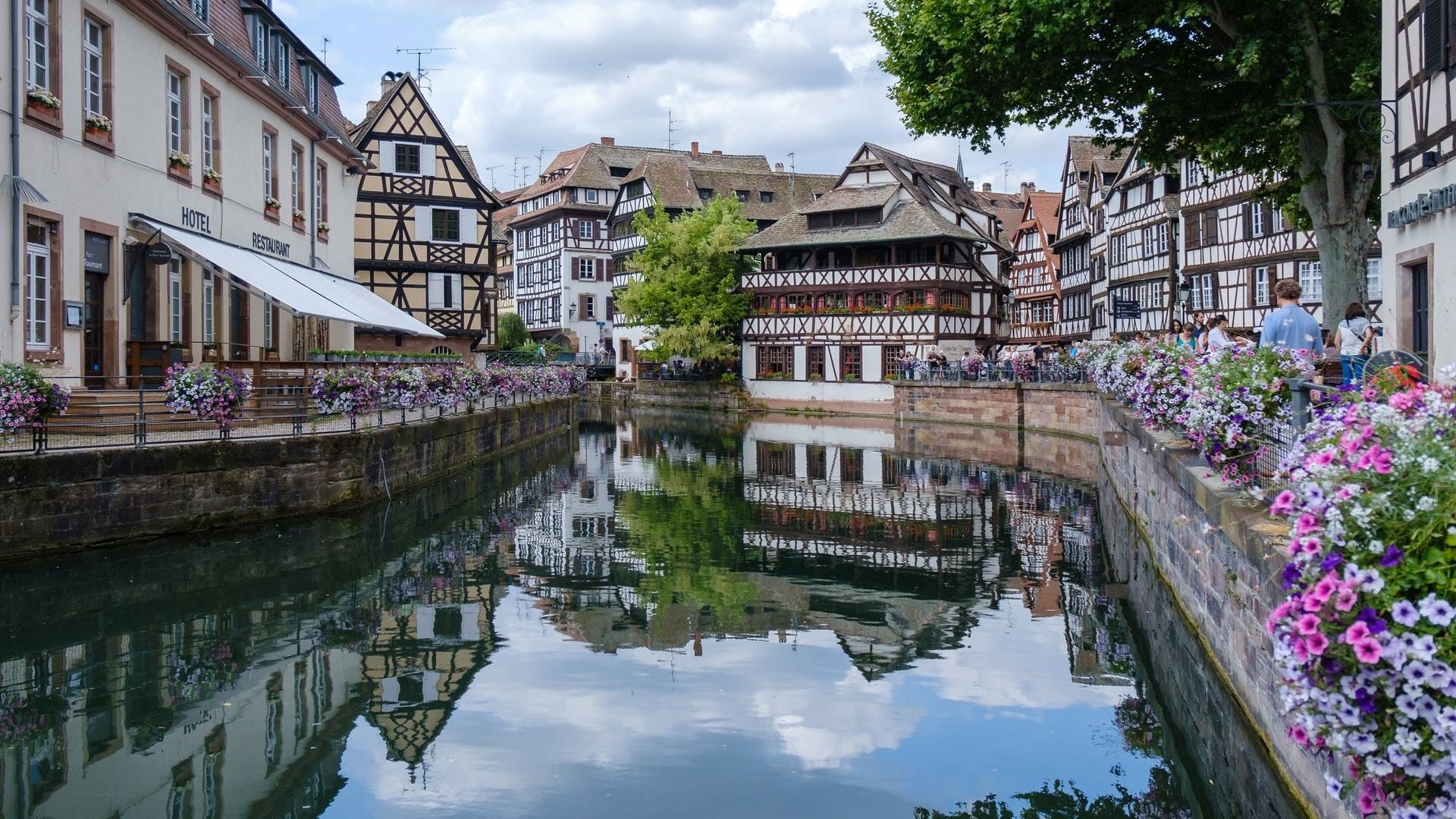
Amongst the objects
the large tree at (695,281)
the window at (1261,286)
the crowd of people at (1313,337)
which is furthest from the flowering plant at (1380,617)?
the large tree at (695,281)

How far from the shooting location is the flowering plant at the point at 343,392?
18.7 metres

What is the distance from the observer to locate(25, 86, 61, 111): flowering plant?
1625 cm

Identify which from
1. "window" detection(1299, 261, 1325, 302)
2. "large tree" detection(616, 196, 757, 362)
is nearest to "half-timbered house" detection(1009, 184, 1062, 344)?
"large tree" detection(616, 196, 757, 362)

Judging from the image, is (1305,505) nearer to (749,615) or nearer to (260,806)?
(260,806)

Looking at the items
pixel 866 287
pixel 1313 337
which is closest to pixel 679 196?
pixel 866 287

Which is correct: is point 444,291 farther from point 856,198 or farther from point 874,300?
point 856,198

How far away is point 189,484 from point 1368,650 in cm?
1455

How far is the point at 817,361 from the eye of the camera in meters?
55.3

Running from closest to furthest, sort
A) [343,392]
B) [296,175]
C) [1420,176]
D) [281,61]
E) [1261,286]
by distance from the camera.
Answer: [1420,176]
[343,392]
[281,61]
[296,175]
[1261,286]

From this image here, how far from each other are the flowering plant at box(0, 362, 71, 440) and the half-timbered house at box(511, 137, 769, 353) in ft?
200

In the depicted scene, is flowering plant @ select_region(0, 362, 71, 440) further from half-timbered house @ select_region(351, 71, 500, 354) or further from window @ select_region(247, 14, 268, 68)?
half-timbered house @ select_region(351, 71, 500, 354)

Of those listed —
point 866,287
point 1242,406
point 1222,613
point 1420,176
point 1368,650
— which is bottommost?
point 1222,613

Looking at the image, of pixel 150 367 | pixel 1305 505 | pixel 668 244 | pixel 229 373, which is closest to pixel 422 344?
pixel 668 244

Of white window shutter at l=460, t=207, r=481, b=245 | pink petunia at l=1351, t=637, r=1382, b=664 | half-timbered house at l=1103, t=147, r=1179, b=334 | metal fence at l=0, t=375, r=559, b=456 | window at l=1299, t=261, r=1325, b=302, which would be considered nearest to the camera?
pink petunia at l=1351, t=637, r=1382, b=664
